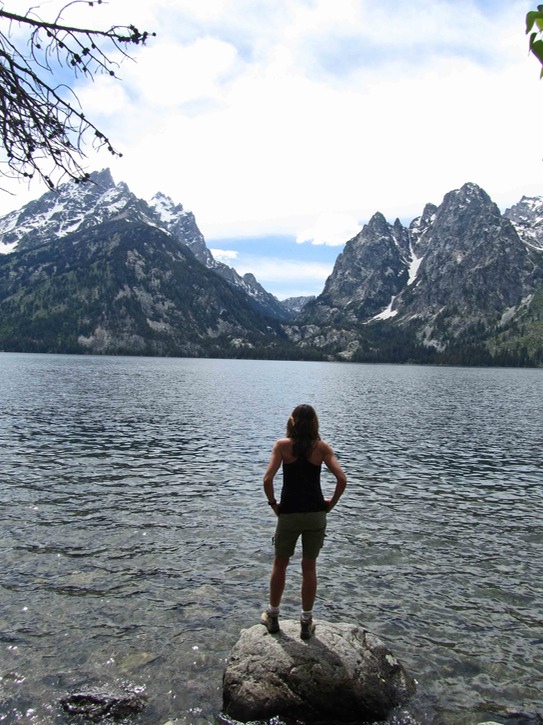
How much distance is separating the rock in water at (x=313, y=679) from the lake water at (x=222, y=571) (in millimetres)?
568

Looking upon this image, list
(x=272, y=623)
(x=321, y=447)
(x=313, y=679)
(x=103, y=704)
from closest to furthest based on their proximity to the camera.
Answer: (x=103, y=704) → (x=313, y=679) → (x=321, y=447) → (x=272, y=623)

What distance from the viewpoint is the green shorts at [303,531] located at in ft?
35.8

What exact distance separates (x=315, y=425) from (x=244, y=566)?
29.2 ft

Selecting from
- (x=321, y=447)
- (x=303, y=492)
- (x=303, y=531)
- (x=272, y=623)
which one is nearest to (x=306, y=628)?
(x=272, y=623)

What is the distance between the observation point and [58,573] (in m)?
16.1

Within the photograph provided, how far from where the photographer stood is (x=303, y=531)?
11.0 metres

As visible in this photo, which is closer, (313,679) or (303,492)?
(313,679)

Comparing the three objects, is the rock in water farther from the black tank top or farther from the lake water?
the black tank top

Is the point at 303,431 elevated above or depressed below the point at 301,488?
above

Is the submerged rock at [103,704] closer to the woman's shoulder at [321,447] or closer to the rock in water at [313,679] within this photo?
the rock in water at [313,679]

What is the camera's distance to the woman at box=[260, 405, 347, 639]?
10.8 metres

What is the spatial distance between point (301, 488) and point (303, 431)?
4.08 feet

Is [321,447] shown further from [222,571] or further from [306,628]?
[222,571]

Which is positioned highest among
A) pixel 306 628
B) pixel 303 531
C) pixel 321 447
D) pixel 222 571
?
pixel 321 447
